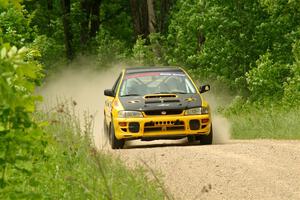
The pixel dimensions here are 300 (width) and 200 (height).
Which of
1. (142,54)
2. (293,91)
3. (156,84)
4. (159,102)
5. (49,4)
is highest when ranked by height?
(49,4)

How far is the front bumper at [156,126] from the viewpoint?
17.0 m

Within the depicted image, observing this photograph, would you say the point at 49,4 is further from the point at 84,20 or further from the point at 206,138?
the point at 206,138

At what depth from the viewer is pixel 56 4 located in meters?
53.1

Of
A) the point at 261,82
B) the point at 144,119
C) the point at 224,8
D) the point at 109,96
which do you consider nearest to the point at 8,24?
the point at 109,96

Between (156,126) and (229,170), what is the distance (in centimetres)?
443

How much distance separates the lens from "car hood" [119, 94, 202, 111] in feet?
56.0

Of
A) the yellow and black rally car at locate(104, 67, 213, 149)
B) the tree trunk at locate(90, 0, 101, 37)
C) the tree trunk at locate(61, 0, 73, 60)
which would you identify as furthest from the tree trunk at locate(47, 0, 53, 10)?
the yellow and black rally car at locate(104, 67, 213, 149)

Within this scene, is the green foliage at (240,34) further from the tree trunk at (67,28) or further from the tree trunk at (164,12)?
the tree trunk at (67,28)

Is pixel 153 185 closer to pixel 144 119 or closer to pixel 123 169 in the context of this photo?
pixel 123 169

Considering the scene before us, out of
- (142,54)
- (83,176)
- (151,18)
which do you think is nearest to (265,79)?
(142,54)

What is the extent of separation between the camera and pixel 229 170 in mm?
12734

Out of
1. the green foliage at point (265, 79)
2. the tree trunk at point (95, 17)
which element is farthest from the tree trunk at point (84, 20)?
the green foliage at point (265, 79)

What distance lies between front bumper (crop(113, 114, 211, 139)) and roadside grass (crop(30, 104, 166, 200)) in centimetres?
400

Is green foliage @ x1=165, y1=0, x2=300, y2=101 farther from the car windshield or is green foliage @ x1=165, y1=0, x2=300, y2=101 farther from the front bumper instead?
the front bumper
